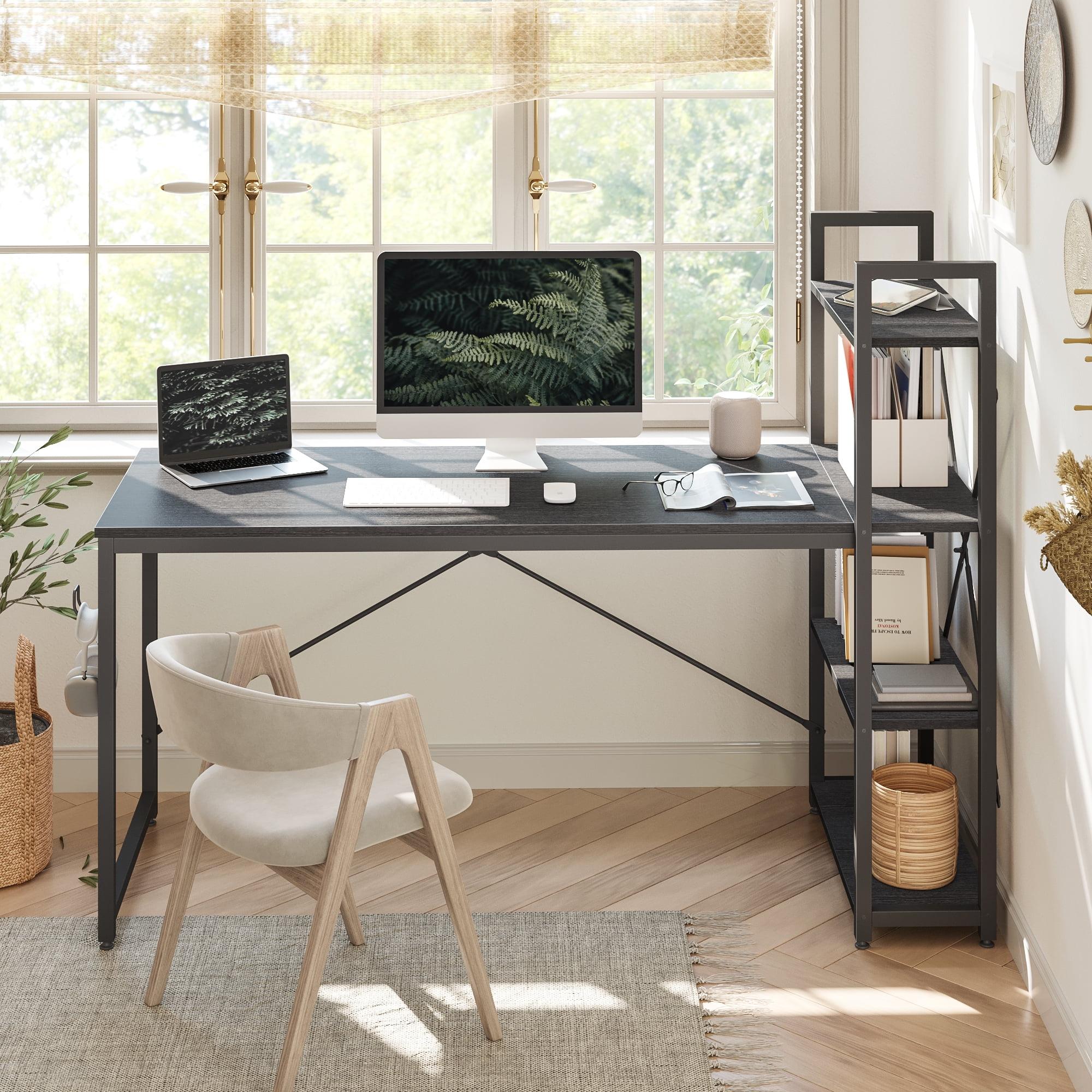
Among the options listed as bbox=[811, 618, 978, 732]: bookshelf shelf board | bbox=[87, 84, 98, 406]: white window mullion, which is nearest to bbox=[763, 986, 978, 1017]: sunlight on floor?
bbox=[811, 618, 978, 732]: bookshelf shelf board

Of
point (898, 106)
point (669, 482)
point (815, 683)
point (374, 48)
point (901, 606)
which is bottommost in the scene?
point (815, 683)

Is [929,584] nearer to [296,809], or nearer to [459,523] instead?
[459,523]

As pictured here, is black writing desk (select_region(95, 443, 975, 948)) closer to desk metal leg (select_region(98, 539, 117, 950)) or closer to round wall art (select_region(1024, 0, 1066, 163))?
desk metal leg (select_region(98, 539, 117, 950))

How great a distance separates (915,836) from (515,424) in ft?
3.74

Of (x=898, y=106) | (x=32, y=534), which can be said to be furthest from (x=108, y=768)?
(x=898, y=106)

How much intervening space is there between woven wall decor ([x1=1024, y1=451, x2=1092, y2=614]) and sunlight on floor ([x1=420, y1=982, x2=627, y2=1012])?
1123mm

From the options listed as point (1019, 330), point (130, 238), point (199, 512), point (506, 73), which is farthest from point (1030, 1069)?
point (130, 238)

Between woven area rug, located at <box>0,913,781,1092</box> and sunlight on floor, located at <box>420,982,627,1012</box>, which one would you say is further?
sunlight on floor, located at <box>420,982,627,1012</box>

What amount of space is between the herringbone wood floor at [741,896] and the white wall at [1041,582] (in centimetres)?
13

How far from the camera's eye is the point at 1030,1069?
6.97ft

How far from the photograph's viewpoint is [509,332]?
279 centimetres

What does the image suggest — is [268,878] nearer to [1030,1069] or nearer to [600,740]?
[600,740]

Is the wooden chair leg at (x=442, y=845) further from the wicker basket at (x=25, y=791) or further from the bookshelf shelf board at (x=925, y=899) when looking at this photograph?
the wicker basket at (x=25, y=791)

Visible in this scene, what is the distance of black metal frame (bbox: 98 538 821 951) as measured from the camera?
244 cm
